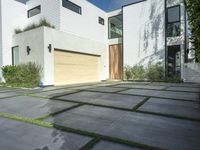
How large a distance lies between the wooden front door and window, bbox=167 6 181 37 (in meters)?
4.37

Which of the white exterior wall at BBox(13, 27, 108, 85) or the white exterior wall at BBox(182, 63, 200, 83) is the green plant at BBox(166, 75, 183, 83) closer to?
the white exterior wall at BBox(182, 63, 200, 83)

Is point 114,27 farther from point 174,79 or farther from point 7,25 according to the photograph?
point 7,25

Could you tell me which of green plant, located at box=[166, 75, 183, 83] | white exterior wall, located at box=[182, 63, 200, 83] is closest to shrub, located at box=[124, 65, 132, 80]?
green plant, located at box=[166, 75, 183, 83]

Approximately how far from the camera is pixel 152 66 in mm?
12250

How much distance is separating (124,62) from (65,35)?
18.9ft

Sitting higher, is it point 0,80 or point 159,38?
point 159,38

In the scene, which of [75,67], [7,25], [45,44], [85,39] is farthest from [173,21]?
[7,25]

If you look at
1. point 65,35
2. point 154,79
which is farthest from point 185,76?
point 65,35

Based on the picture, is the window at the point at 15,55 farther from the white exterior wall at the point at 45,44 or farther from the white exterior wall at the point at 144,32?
the white exterior wall at the point at 144,32

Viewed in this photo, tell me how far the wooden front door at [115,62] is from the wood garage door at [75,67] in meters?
1.49

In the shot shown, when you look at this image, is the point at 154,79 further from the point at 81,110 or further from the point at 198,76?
the point at 81,110

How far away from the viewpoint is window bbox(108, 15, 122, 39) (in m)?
15.1

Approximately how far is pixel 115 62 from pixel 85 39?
152 inches

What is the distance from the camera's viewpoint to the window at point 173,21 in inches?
450
